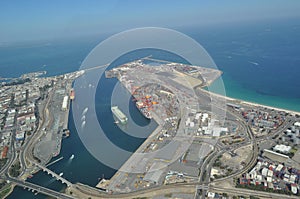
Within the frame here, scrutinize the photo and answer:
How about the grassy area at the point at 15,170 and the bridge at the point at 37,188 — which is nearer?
the bridge at the point at 37,188

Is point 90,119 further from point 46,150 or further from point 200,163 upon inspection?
point 200,163

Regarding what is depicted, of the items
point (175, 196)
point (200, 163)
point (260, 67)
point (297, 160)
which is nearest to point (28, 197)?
point (175, 196)

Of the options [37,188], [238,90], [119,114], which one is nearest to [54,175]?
[37,188]

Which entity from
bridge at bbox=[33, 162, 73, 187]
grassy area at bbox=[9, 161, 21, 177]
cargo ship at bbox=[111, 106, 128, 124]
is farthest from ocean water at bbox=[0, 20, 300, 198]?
grassy area at bbox=[9, 161, 21, 177]

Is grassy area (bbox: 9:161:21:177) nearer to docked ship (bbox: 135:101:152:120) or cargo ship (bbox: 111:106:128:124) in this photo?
cargo ship (bbox: 111:106:128:124)

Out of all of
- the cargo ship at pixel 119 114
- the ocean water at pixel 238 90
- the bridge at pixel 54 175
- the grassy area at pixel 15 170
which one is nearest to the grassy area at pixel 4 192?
the ocean water at pixel 238 90

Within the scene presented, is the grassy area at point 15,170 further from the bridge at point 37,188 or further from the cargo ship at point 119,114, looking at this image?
the cargo ship at point 119,114
